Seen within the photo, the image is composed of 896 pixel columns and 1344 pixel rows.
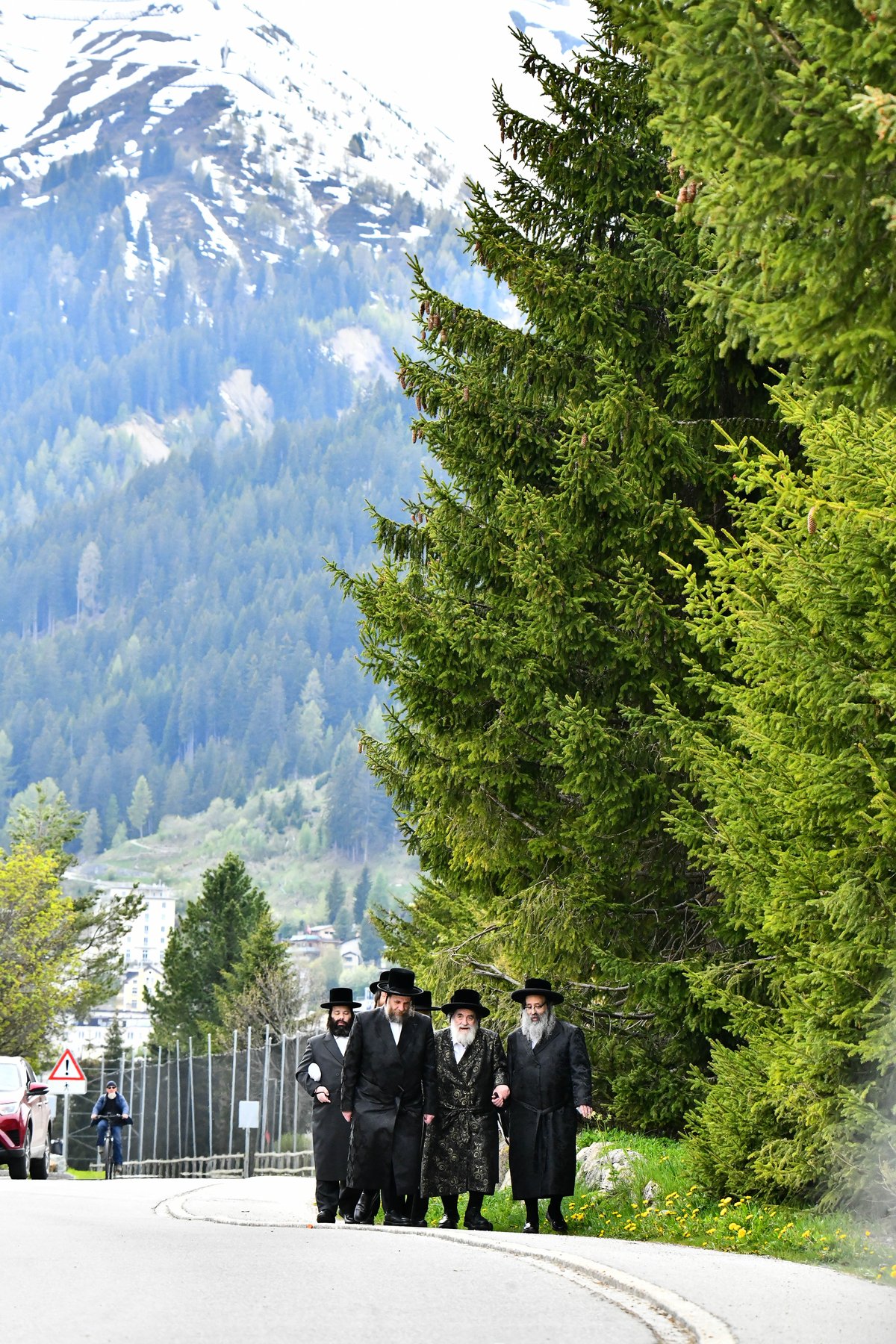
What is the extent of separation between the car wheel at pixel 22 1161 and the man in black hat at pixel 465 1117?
10186 mm

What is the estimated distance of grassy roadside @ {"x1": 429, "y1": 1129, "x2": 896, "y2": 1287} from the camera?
898 centimetres

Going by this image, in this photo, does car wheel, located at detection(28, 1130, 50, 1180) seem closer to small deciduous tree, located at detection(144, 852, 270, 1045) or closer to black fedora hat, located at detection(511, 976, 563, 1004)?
black fedora hat, located at detection(511, 976, 563, 1004)

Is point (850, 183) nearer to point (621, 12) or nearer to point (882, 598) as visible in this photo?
point (621, 12)

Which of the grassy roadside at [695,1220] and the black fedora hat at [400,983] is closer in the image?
the grassy roadside at [695,1220]

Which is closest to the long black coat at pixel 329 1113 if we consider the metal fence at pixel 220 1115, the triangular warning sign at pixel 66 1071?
the metal fence at pixel 220 1115

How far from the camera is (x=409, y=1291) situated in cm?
773

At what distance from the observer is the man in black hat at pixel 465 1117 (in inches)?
490

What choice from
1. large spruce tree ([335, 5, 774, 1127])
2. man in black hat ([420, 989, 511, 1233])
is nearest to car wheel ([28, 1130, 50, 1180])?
large spruce tree ([335, 5, 774, 1127])

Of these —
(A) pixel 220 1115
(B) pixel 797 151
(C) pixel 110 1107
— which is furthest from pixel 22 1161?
(A) pixel 220 1115

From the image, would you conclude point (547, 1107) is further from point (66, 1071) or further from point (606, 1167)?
point (66, 1071)

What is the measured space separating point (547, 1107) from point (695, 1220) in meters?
2.02

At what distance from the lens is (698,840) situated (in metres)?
13.1

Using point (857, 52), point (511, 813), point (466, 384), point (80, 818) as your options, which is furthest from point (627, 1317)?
point (80, 818)

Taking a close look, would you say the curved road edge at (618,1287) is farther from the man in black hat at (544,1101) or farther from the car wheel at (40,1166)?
the car wheel at (40,1166)
